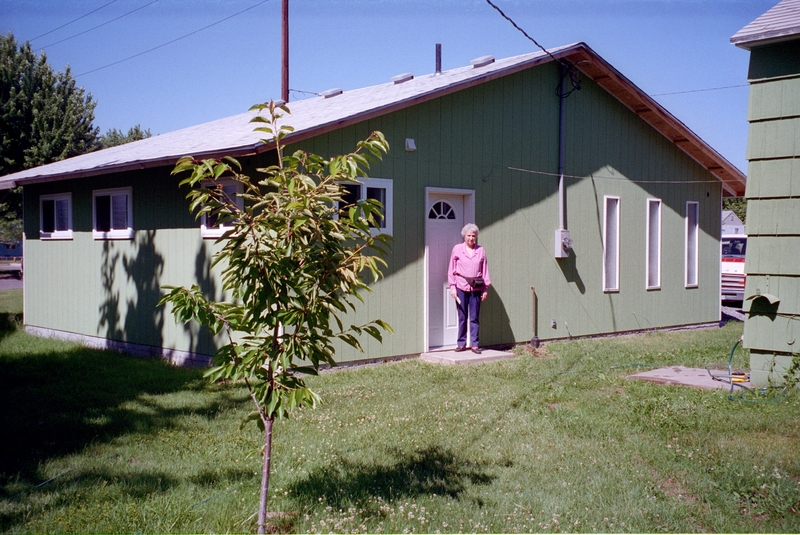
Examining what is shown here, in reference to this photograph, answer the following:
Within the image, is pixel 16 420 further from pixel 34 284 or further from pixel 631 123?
pixel 631 123

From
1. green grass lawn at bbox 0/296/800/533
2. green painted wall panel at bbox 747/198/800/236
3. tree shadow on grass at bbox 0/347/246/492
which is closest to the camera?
green grass lawn at bbox 0/296/800/533

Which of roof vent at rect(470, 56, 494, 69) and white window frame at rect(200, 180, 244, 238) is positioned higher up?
roof vent at rect(470, 56, 494, 69)

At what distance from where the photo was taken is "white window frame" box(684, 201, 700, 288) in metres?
15.3

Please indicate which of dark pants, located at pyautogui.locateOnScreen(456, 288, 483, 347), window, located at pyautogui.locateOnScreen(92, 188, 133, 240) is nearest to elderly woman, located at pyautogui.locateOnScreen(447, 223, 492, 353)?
dark pants, located at pyautogui.locateOnScreen(456, 288, 483, 347)

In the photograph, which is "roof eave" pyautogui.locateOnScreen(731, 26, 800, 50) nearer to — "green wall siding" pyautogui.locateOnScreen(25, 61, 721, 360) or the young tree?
"green wall siding" pyautogui.locateOnScreen(25, 61, 721, 360)

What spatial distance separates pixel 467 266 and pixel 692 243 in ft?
23.8

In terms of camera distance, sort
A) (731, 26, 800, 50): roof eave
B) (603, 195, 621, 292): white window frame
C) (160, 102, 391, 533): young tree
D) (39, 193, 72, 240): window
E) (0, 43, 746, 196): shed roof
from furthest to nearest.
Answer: (603, 195, 621, 292): white window frame
(39, 193, 72, 240): window
(0, 43, 746, 196): shed roof
(731, 26, 800, 50): roof eave
(160, 102, 391, 533): young tree

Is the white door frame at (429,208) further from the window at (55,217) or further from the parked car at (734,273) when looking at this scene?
the parked car at (734,273)

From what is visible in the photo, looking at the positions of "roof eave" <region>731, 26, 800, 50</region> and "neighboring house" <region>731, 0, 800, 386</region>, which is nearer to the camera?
"roof eave" <region>731, 26, 800, 50</region>

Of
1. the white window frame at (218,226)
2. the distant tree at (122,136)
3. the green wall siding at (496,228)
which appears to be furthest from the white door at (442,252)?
the distant tree at (122,136)

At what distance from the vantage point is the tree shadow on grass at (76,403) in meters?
5.87

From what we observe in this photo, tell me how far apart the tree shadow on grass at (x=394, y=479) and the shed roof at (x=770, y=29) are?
5.38 meters

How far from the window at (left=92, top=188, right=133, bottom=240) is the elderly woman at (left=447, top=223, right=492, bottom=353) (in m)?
5.06

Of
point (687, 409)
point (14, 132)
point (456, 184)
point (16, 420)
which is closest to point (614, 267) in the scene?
point (456, 184)
